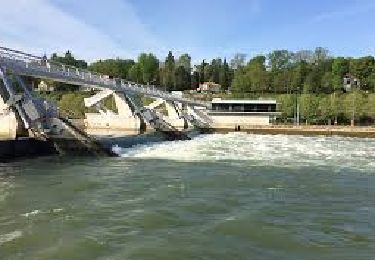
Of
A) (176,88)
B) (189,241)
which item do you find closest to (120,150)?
(189,241)

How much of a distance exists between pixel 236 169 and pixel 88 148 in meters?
11.9

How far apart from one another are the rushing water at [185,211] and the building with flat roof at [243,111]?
2654 inches

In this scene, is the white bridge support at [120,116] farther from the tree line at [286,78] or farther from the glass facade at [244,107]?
the tree line at [286,78]

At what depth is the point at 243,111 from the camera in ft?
330

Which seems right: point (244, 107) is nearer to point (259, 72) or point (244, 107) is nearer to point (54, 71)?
point (259, 72)

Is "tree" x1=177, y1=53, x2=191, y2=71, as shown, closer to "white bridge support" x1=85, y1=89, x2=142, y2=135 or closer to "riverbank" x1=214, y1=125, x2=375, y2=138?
"riverbank" x1=214, y1=125, x2=375, y2=138

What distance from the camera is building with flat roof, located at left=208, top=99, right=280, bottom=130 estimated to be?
328 feet

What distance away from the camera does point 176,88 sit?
15638cm

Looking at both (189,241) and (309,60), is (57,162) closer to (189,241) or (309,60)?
(189,241)

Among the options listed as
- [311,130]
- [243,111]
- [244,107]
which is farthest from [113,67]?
[311,130]

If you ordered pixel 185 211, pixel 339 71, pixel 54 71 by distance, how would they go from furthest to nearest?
1. pixel 339 71
2. pixel 54 71
3. pixel 185 211

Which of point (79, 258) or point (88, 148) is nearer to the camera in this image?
point (79, 258)

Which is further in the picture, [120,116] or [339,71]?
[339,71]

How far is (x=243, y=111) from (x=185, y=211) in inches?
3269
